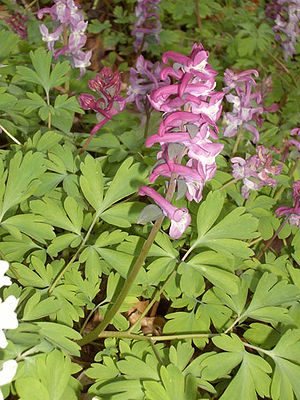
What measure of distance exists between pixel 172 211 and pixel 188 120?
0.92ft

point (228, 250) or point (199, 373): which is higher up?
point (228, 250)

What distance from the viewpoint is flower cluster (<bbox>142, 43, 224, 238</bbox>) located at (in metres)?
1.19

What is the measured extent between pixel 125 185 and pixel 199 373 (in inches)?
30.4

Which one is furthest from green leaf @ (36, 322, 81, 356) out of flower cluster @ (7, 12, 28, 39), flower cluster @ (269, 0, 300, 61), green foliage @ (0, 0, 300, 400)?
flower cluster @ (269, 0, 300, 61)

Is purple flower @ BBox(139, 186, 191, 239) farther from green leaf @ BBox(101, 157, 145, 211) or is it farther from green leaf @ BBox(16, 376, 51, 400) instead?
green leaf @ BBox(16, 376, 51, 400)

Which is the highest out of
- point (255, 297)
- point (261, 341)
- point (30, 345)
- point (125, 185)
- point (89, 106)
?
point (89, 106)

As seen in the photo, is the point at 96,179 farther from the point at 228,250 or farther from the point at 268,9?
the point at 268,9

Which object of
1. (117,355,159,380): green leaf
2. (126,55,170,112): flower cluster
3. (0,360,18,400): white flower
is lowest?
(117,355,159,380): green leaf

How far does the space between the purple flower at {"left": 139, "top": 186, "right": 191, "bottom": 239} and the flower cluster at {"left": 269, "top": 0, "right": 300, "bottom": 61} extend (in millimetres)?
2983

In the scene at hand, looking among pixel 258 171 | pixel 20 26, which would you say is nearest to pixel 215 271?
pixel 258 171

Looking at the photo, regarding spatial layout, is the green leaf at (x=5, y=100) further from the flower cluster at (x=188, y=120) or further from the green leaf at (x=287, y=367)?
the green leaf at (x=287, y=367)

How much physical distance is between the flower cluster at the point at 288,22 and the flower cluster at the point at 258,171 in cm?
212

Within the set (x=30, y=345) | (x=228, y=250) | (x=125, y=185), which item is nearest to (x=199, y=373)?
(x=228, y=250)

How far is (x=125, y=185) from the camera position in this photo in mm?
1695
